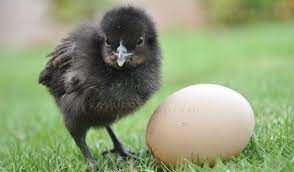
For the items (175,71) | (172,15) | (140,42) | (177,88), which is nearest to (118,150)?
(140,42)

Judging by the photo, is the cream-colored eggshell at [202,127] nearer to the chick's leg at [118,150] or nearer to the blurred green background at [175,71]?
the blurred green background at [175,71]

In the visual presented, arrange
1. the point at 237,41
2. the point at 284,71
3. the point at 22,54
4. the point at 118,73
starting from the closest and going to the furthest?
the point at 118,73
the point at 284,71
the point at 237,41
the point at 22,54

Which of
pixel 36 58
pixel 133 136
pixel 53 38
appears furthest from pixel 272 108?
pixel 53 38

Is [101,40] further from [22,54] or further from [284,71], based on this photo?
[22,54]

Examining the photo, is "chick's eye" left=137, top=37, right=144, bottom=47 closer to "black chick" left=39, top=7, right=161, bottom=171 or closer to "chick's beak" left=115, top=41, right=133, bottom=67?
"black chick" left=39, top=7, right=161, bottom=171

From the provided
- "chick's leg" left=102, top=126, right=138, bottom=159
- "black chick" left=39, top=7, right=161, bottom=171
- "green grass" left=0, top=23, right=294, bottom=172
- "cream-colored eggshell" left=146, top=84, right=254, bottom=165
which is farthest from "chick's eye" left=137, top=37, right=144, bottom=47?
"chick's leg" left=102, top=126, right=138, bottom=159

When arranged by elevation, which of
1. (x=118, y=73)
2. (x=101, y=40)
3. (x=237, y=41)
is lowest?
(x=237, y=41)

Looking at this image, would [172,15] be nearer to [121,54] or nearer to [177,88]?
[177,88]
